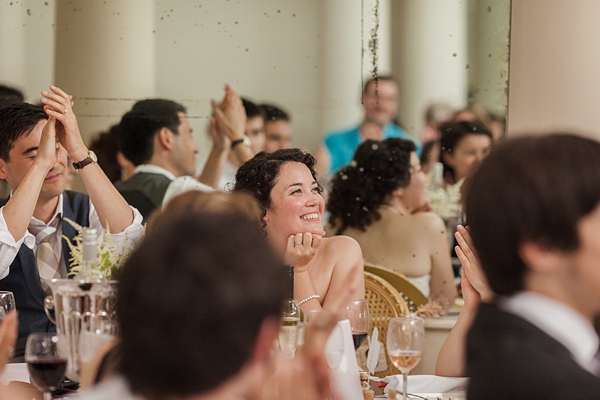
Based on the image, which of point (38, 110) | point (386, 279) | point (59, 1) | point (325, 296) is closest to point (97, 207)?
point (38, 110)

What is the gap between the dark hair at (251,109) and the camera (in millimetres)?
4113

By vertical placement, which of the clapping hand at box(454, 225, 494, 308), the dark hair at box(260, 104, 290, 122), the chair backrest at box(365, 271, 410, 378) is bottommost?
the chair backrest at box(365, 271, 410, 378)

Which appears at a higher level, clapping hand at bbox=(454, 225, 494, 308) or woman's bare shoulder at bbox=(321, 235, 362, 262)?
clapping hand at bbox=(454, 225, 494, 308)

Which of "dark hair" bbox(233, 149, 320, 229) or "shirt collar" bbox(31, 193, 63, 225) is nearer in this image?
"dark hair" bbox(233, 149, 320, 229)

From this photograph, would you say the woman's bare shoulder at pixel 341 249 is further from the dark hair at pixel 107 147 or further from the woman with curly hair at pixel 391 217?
the dark hair at pixel 107 147

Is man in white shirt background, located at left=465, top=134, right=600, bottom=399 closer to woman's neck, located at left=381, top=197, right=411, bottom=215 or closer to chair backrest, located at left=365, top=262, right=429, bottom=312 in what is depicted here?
chair backrest, located at left=365, top=262, right=429, bottom=312

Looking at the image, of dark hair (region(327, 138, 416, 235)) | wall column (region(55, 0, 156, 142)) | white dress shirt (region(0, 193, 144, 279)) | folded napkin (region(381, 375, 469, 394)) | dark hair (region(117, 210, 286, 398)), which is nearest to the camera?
dark hair (region(117, 210, 286, 398))

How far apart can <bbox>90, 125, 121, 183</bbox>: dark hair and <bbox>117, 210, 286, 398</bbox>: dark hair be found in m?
3.13

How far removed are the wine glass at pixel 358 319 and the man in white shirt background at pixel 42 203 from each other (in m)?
0.98

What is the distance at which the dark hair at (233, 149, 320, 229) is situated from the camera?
9.08ft

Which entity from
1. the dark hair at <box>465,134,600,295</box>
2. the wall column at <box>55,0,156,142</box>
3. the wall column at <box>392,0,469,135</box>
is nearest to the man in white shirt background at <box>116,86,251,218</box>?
the wall column at <box>55,0,156,142</box>

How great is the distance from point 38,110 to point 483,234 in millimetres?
2318

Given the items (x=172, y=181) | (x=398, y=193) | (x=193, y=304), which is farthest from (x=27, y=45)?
(x=193, y=304)

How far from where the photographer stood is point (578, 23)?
3879mm
